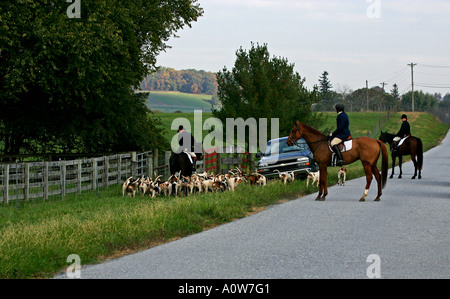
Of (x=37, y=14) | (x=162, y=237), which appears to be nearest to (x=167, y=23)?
(x=37, y=14)

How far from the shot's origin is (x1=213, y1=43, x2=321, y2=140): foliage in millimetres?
31547

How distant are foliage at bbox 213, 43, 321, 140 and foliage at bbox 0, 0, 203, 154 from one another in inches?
199

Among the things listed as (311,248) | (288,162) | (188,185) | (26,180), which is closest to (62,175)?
(26,180)

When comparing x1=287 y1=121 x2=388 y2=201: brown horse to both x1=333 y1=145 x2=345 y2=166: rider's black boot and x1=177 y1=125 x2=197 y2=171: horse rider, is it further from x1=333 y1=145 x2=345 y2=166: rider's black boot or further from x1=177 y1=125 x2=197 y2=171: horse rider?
x1=177 y1=125 x2=197 y2=171: horse rider

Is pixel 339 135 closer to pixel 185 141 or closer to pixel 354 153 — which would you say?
pixel 354 153

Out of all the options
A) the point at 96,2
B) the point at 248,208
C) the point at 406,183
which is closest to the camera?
the point at 248,208

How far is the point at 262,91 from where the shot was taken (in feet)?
106

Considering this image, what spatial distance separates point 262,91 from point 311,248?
76.7ft

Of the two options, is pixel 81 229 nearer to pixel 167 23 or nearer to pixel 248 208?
pixel 248 208

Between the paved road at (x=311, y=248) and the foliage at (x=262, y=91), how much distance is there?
647 inches
